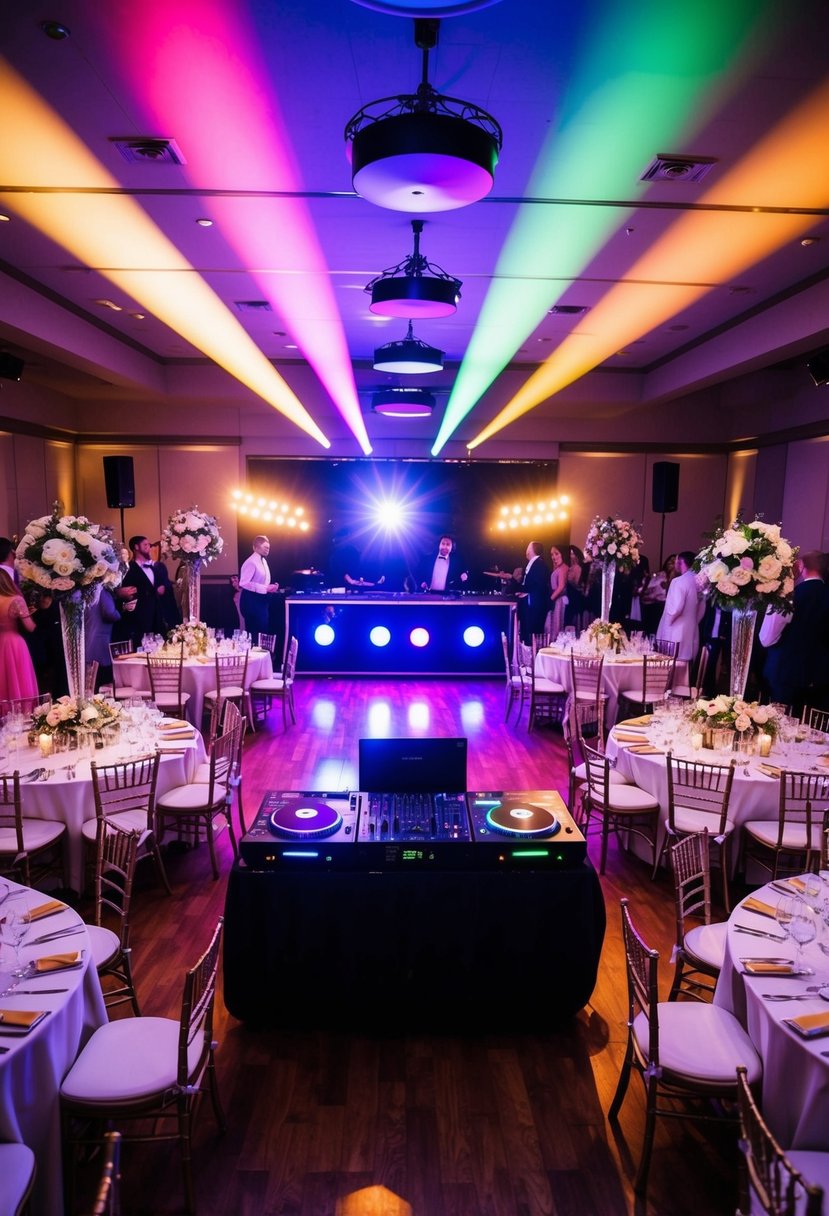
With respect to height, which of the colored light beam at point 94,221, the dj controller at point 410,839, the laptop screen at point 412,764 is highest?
the colored light beam at point 94,221

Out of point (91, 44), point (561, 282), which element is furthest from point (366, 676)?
point (91, 44)

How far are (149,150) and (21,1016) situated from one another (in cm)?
433

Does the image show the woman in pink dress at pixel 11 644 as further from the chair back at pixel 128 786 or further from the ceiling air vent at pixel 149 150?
the ceiling air vent at pixel 149 150

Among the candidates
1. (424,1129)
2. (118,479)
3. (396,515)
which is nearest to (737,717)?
(424,1129)

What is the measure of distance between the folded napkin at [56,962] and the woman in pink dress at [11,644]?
397cm

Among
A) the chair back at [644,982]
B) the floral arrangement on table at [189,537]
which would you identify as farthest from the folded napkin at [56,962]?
the floral arrangement on table at [189,537]

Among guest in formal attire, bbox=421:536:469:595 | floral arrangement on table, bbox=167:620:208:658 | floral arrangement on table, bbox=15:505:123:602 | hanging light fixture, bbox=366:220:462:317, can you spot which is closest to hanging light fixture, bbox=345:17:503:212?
hanging light fixture, bbox=366:220:462:317

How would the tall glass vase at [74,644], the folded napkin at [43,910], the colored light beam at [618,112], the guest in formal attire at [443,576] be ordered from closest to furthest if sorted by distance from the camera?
the folded napkin at [43,910], the colored light beam at [618,112], the tall glass vase at [74,644], the guest in formal attire at [443,576]

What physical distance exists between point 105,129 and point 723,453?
33.9ft

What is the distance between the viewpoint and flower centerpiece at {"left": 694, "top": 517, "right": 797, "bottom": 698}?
4781mm

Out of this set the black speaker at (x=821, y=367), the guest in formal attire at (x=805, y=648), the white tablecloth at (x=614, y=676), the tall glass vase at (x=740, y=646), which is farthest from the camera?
the white tablecloth at (x=614, y=676)

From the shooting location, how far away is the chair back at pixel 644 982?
251cm

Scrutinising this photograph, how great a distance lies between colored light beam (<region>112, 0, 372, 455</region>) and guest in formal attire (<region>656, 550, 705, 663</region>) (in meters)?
4.76

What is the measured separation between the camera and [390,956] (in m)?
3.19
